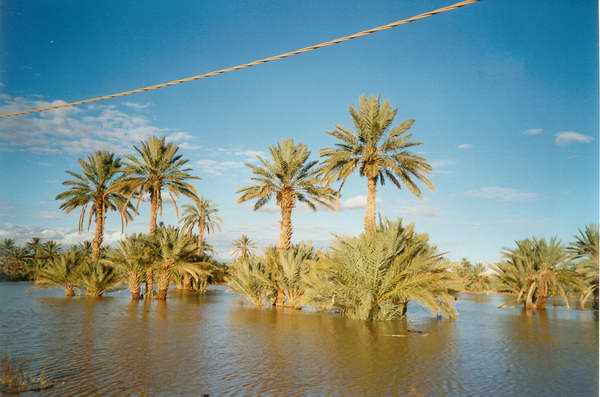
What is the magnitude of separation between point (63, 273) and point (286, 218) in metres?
11.7

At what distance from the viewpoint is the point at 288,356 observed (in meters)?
8.29

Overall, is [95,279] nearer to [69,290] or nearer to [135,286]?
[69,290]

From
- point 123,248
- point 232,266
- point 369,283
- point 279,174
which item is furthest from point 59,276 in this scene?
point 369,283

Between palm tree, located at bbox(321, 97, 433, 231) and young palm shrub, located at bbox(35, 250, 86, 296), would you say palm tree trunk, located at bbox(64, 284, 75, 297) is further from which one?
palm tree, located at bbox(321, 97, 433, 231)

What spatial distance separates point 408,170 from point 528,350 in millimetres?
12755

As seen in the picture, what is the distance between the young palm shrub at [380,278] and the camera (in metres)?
14.5

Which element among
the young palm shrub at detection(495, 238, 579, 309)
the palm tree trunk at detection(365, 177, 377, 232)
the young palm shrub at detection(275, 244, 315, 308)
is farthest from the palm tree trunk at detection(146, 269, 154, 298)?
the young palm shrub at detection(495, 238, 579, 309)

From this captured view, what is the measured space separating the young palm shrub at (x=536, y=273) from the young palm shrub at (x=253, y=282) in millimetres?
13934

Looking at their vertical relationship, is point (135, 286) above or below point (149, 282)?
below

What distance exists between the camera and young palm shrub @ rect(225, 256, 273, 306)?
63.0 ft

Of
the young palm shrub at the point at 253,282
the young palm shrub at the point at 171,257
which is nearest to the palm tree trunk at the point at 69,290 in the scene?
the young palm shrub at the point at 171,257

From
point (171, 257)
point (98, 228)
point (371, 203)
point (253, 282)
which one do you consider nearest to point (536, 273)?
point (371, 203)

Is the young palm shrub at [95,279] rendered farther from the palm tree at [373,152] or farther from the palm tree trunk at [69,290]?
the palm tree at [373,152]

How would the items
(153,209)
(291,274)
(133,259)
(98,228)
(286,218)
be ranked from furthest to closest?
(98,228)
(153,209)
(286,218)
(133,259)
(291,274)
